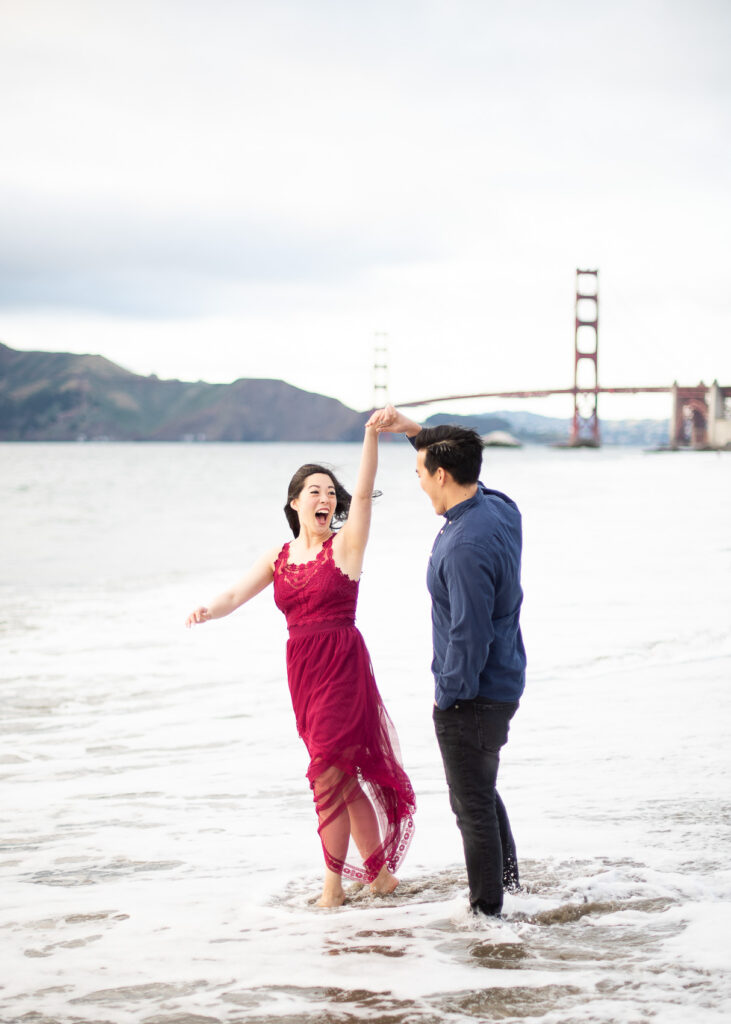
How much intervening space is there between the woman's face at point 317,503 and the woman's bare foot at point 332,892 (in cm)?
86

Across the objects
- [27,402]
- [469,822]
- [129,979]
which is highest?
[27,402]

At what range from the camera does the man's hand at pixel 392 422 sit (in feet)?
8.07

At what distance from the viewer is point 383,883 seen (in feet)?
8.89

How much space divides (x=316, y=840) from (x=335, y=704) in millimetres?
857

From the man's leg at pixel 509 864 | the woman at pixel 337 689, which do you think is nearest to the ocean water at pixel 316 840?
the man's leg at pixel 509 864

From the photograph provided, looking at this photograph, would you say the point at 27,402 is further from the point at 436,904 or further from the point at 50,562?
the point at 436,904

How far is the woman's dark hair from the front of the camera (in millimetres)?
2730

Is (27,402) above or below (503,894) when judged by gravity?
above

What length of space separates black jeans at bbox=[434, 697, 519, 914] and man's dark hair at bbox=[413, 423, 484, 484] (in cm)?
49

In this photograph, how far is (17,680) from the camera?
20.1 feet

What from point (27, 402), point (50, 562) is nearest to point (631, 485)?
point (50, 562)

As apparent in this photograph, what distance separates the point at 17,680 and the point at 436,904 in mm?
4169

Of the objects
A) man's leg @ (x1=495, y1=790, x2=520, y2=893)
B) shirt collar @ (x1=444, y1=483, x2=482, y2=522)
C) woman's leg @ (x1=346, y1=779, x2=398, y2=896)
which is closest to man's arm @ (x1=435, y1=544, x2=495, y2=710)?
shirt collar @ (x1=444, y1=483, x2=482, y2=522)

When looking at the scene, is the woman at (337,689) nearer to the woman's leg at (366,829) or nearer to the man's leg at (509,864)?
the woman's leg at (366,829)
